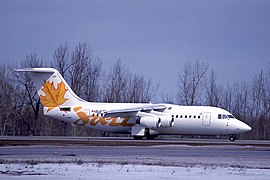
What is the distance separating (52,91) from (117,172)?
32.7m

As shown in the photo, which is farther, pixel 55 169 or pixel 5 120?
pixel 5 120

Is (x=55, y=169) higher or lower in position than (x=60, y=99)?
lower

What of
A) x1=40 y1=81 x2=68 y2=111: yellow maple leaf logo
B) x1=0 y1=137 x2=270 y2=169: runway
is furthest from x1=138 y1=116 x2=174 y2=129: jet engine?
x1=0 y1=137 x2=270 y2=169: runway

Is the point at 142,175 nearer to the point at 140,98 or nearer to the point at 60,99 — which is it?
the point at 60,99

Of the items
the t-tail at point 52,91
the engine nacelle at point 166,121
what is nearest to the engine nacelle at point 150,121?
the engine nacelle at point 166,121

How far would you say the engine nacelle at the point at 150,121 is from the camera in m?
46.6

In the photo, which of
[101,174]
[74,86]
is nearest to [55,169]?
[101,174]

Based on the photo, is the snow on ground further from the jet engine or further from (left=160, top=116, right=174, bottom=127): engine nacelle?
(left=160, top=116, right=174, bottom=127): engine nacelle

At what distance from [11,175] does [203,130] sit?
32.2 m

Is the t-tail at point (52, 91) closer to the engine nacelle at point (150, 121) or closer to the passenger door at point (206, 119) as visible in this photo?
the engine nacelle at point (150, 121)

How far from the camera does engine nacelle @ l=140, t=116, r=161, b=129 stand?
153 feet

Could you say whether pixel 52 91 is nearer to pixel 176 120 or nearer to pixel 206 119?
pixel 176 120

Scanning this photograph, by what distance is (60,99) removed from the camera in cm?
4938

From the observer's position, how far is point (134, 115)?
47.7m
